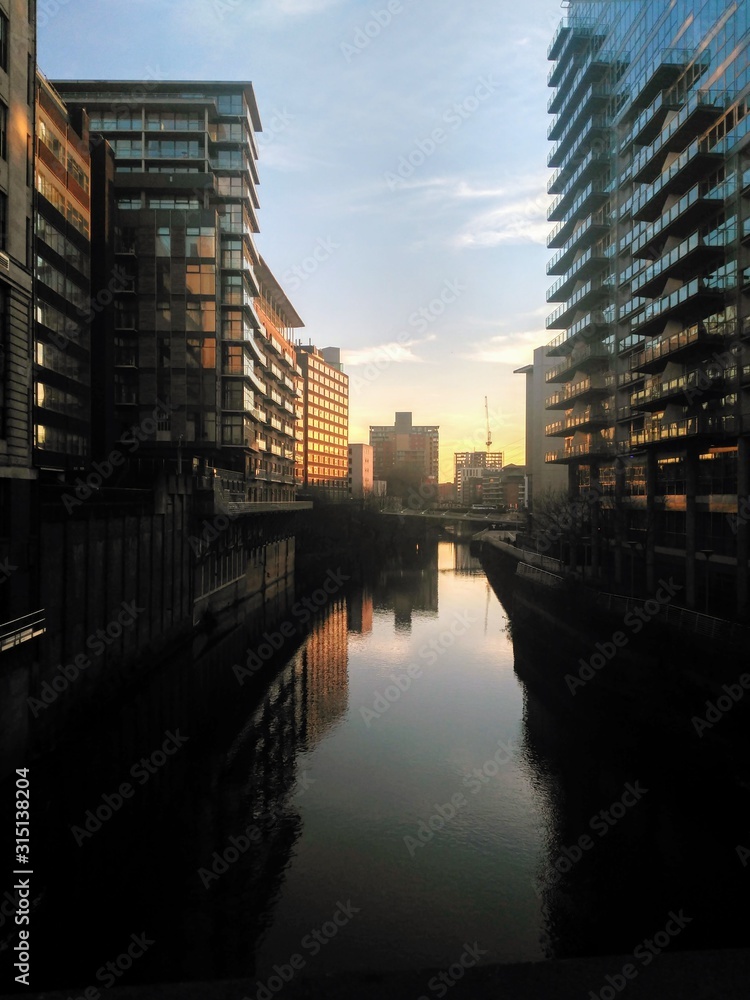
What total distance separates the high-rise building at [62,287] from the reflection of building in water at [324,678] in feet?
58.1

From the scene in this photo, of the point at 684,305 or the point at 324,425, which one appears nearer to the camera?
the point at 684,305

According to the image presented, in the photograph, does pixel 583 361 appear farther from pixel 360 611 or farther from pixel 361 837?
pixel 361 837

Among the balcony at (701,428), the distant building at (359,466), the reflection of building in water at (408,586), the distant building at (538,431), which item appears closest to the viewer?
the balcony at (701,428)

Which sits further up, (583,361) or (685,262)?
(685,262)

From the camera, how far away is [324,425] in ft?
415

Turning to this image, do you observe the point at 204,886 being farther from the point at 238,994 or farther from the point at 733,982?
the point at 733,982

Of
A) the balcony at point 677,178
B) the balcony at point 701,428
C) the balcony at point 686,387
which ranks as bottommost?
the balcony at point 701,428

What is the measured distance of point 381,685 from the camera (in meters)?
27.9

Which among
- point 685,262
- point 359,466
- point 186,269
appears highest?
point 186,269

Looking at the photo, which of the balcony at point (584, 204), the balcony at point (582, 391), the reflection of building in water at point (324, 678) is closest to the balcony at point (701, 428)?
the balcony at point (582, 391)

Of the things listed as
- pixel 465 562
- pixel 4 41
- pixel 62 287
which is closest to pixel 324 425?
pixel 465 562

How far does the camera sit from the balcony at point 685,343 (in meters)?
30.6

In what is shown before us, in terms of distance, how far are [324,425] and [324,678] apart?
330 ft

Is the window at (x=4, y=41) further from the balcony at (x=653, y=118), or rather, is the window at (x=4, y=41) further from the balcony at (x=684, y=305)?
the balcony at (x=653, y=118)
